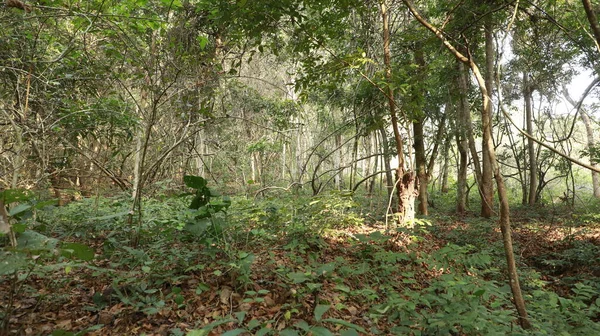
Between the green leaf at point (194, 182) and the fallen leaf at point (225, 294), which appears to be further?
the green leaf at point (194, 182)

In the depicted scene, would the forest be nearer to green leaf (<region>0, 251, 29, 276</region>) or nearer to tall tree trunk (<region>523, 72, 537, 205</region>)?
green leaf (<region>0, 251, 29, 276</region>)

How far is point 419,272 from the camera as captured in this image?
433cm

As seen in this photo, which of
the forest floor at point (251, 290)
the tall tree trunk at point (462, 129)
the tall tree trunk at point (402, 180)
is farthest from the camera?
the tall tree trunk at point (462, 129)

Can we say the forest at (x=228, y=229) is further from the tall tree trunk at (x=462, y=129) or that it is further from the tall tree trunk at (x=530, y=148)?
the tall tree trunk at (x=530, y=148)

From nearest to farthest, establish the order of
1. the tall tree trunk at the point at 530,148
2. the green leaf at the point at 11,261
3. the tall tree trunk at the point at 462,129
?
the green leaf at the point at 11,261
the tall tree trunk at the point at 462,129
the tall tree trunk at the point at 530,148

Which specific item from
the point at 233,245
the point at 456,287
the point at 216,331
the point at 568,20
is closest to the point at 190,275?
the point at 233,245

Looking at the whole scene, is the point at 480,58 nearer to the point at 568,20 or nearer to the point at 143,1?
the point at 568,20

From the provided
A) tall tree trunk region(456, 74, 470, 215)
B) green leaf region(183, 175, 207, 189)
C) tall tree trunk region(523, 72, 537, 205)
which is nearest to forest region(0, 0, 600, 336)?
green leaf region(183, 175, 207, 189)

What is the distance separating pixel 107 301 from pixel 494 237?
6.79 meters

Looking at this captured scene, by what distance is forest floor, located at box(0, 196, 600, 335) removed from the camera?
7.77 ft

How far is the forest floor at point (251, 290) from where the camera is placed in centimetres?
237

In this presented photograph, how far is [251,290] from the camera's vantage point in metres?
2.96

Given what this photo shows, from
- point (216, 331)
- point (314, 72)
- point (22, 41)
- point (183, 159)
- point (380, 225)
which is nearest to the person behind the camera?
point (216, 331)

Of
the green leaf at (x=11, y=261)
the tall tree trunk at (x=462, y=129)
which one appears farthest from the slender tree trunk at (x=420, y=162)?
the green leaf at (x=11, y=261)
